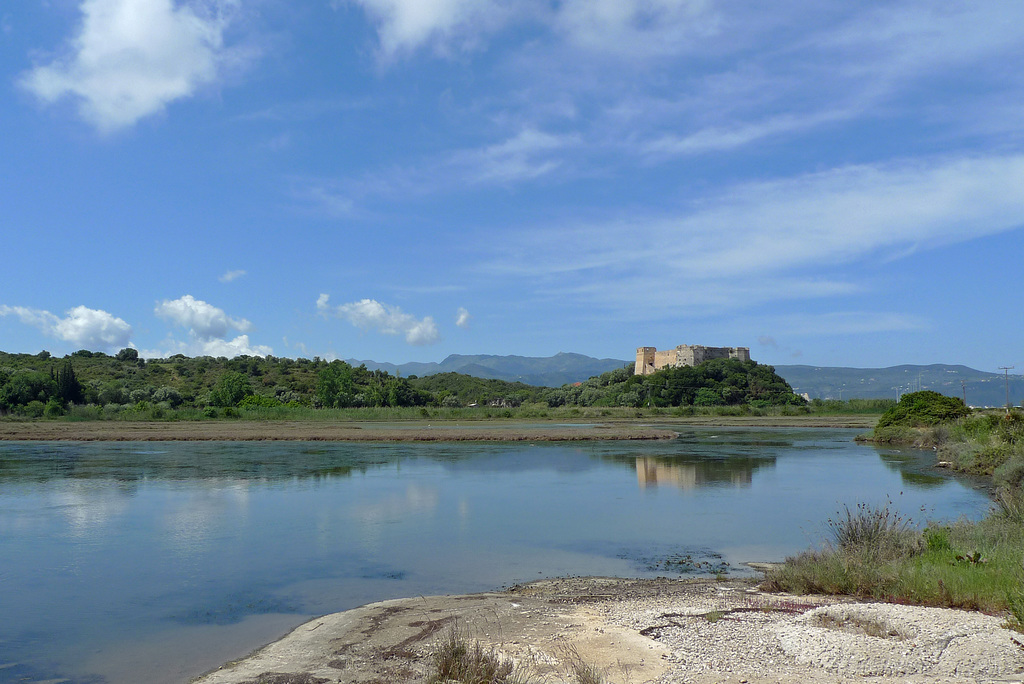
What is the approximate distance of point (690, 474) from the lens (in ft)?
90.6

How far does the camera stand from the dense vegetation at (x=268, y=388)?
7162 centimetres

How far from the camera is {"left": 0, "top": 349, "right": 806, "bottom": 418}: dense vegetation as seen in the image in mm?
71625

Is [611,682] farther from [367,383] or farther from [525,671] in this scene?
[367,383]

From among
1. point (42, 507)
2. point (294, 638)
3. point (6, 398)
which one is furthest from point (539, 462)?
point (6, 398)

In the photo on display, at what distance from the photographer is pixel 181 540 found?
15.2 meters

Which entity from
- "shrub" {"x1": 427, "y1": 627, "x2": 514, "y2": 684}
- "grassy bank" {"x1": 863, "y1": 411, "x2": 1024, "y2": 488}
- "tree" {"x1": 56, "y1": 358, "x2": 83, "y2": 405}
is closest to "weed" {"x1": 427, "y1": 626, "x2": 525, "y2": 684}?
"shrub" {"x1": 427, "y1": 627, "x2": 514, "y2": 684}

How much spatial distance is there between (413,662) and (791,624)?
4303mm

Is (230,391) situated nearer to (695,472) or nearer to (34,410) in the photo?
(34,410)

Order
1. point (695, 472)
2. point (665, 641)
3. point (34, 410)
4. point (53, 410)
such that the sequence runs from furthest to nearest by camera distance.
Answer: point (53, 410), point (34, 410), point (695, 472), point (665, 641)

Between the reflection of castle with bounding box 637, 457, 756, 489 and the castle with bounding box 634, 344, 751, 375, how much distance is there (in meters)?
109

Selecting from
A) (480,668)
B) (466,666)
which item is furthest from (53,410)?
(480,668)

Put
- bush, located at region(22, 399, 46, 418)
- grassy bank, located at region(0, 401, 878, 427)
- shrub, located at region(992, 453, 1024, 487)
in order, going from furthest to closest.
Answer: grassy bank, located at region(0, 401, 878, 427) < bush, located at region(22, 399, 46, 418) < shrub, located at region(992, 453, 1024, 487)

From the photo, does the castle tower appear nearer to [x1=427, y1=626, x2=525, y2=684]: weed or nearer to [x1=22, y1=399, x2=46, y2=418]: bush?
[x1=22, y1=399, x2=46, y2=418]: bush

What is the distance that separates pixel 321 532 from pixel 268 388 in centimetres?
9268
